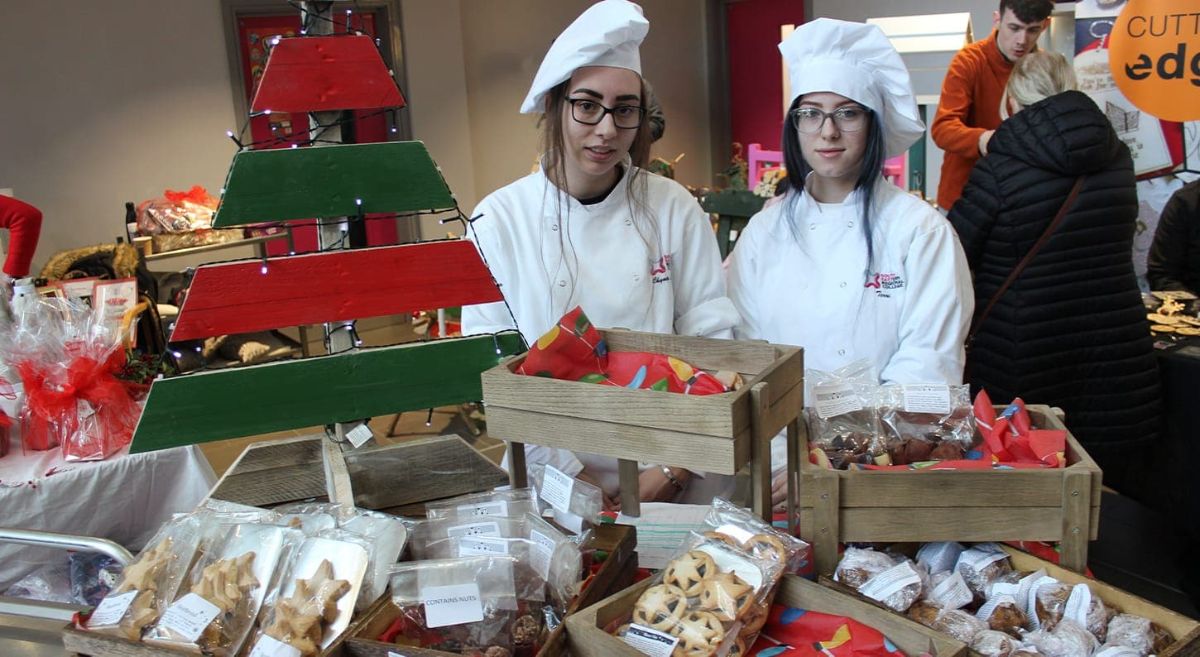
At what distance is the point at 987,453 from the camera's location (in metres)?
1.35

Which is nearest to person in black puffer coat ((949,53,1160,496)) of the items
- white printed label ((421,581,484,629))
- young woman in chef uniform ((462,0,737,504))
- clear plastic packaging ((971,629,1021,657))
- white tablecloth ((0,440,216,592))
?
young woman in chef uniform ((462,0,737,504))

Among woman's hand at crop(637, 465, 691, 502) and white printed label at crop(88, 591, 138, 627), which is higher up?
white printed label at crop(88, 591, 138, 627)

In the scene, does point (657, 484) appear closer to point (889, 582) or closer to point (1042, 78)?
point (889, 582)

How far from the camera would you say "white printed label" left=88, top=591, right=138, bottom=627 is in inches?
44.3

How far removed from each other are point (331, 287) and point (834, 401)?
0.80 m

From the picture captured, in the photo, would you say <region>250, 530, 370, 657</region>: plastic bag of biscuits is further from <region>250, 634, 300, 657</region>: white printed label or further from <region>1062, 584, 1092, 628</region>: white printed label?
<region>1062, 584, 1092, 628</region>: white printed label

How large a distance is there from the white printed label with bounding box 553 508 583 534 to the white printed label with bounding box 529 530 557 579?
0.34 ft

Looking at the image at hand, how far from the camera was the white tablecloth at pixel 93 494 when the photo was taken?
193 centimetres

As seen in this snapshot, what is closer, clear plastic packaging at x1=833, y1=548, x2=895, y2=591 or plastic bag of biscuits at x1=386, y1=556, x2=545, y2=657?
plastic bag of biscuits at x1=386, y1=556, x2=545, y2=657

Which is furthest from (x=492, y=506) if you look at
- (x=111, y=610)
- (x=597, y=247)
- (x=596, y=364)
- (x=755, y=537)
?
(x=597, y=247)

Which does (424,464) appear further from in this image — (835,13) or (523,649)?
(835,13)

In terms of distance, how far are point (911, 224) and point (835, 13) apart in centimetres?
579

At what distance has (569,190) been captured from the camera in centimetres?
201

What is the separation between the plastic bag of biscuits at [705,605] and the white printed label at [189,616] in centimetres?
49
